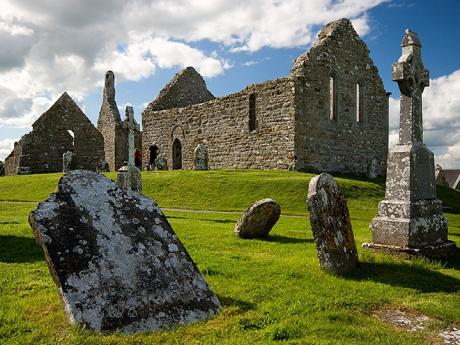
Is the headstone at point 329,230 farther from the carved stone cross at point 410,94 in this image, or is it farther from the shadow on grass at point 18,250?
the shadow on grass at point 18,250

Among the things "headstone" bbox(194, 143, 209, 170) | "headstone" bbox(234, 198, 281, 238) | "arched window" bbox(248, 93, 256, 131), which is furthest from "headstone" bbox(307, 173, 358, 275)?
"arched window" bbox(248, 93, 256, 131)

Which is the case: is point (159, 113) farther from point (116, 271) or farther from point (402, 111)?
point (116, 271)

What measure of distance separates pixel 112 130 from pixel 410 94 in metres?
32.3

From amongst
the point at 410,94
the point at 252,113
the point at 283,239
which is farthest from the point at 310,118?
the point at 410,94

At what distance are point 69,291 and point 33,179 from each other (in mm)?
21805

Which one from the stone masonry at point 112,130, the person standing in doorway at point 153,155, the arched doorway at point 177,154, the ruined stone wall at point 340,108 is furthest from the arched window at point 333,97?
the stone masonry at point 112,130

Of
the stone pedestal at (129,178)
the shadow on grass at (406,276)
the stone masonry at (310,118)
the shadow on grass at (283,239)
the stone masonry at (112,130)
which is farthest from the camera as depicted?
the stone masonry at (112,130)

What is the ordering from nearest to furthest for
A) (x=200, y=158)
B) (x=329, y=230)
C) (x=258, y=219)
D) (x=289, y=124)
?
(x=329, y=230) < (x=258, y=219) < (x=289, y=124) < (x=200, y=158)

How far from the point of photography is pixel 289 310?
14.8ft

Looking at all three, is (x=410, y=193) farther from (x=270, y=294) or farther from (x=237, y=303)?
(x=237, y=303)

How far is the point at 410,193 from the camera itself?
754 cm

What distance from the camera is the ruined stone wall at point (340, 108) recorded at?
73.9 feet

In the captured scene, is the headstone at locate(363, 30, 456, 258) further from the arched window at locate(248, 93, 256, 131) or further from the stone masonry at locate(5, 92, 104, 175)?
the stone masonry at locate(5, 92, 104, 175)

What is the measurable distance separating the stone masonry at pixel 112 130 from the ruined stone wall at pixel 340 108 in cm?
1771
